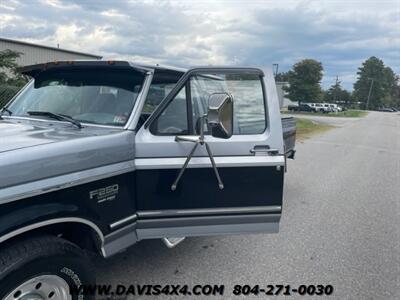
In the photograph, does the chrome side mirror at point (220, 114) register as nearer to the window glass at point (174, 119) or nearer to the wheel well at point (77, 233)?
the window glass at point (174, 119)

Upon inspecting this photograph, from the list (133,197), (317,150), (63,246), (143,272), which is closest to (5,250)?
(63,246)

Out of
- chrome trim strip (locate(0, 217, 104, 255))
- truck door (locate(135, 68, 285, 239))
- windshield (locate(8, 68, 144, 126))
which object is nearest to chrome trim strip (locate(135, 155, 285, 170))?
truck door (locate(135, 68, 285, 239))

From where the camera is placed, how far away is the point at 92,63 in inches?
141

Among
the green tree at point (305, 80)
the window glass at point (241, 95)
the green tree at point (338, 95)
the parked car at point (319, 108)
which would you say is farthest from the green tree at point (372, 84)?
the window glass at point (241, 95)

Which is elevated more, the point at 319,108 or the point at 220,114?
the point at 220,114

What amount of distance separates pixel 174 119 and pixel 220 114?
0.69 meters

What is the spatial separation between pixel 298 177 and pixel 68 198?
673 centimetres

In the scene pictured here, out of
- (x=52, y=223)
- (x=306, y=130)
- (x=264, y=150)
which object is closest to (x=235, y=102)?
(x=264, y=150)

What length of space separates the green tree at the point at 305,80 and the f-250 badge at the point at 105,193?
60427 millimetres

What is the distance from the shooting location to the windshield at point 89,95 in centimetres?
343

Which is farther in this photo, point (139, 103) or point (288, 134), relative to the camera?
point (288, 134)

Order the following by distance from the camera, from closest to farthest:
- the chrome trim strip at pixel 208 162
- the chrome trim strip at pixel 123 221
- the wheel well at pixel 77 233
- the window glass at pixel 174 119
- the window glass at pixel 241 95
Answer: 1. the wheel well at pixel 77 233
2. the chrome trim strip at pixel 123 221
3. the chrome trim strip at pixel 208 162
4. the window glass at pixel 174 119
5. the window glass at pixel 241 95

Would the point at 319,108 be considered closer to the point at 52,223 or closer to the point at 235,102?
the point at 235,102

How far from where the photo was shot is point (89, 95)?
3561mm
